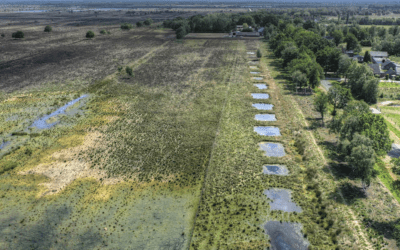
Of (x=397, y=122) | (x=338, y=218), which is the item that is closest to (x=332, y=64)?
(x=397, y=122)

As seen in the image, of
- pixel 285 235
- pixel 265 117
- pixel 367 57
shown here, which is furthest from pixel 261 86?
pixel 285 235

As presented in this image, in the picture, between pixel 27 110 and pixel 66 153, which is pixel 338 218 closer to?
pixel 66 153

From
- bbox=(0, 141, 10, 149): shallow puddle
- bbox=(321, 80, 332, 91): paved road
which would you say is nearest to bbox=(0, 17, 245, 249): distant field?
bbox=(0, 141, 10, 149): shallow puddle

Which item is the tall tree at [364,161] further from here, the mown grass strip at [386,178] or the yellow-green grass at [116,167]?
the yellow-green grass at [116,167]

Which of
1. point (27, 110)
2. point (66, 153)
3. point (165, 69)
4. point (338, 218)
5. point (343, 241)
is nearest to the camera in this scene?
point (343, 241)

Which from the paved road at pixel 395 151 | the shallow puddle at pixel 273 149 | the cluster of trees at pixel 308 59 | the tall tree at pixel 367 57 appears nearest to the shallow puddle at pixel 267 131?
the shallow puddle at pixel 273 149

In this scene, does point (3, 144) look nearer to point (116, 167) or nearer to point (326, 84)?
point (116, 167)
